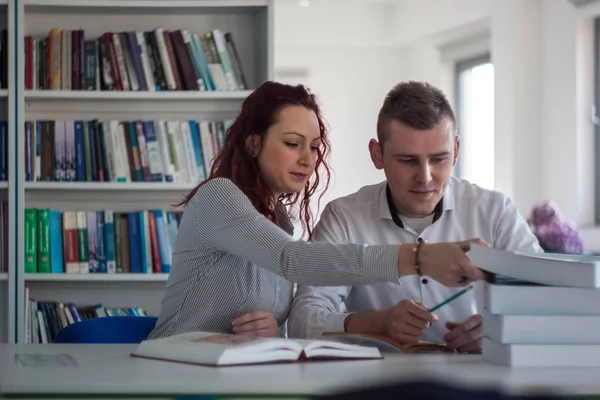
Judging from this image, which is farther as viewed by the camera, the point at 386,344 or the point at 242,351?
the point at 386,344

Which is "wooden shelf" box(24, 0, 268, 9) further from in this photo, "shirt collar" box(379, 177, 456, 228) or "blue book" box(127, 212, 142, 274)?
"shirt collar" box(379, 177, 456, 228)

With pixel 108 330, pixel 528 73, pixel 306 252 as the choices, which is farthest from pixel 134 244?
pixel 528 73

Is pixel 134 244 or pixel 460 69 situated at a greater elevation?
pixel 460 69

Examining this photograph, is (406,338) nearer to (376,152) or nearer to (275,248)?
(275,248)

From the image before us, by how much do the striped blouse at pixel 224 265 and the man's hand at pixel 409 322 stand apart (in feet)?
0.58

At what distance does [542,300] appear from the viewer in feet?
4.85

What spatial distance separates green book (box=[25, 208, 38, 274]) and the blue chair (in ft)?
4.68

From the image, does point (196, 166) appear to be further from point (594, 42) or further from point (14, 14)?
point (594, 42)

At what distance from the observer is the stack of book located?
4.79 feet

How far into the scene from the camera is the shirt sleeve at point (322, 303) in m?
1.94

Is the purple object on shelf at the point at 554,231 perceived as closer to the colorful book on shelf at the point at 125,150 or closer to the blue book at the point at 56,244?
the colorful book on shelf at the point at 125,150

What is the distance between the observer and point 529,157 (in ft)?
17.8

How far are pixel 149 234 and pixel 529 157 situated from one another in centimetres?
264

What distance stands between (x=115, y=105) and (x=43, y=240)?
2.03 ft
